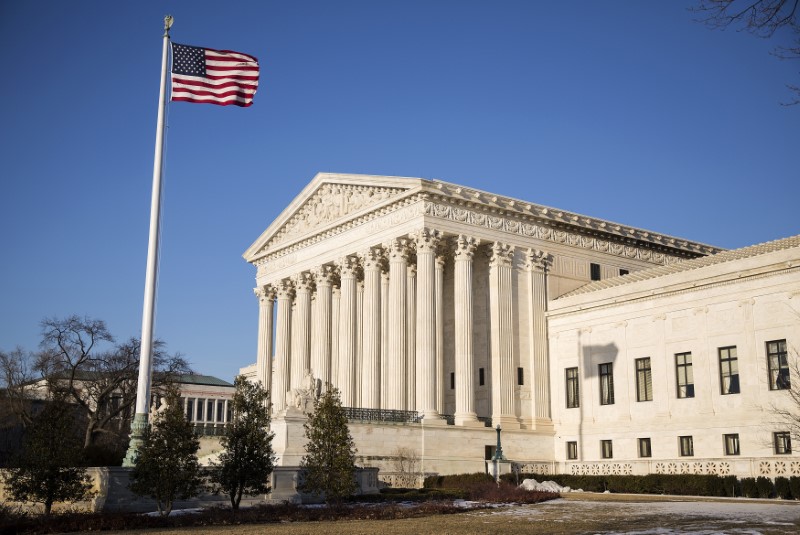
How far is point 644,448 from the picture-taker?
52.9 metres

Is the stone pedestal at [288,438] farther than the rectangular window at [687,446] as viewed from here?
No

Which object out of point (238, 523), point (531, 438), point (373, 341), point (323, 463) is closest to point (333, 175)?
point (373, 341)

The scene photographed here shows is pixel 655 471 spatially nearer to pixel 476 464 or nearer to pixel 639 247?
pixel 476 464

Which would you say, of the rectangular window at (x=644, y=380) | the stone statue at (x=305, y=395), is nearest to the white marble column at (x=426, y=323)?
the stone statue at (x=305, y=395)

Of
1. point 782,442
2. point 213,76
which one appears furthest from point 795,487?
point 213,76

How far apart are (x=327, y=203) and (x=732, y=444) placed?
1342 inches

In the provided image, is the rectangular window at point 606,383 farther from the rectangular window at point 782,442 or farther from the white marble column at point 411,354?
the white marble column at point 411,354

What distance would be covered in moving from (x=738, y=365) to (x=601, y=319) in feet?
34.1

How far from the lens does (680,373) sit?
51.6 metres

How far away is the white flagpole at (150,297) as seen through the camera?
106 feet

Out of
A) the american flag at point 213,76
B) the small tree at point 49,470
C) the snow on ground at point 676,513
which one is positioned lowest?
the snow on ground at point 676,513

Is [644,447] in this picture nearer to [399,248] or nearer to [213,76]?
[399,248]

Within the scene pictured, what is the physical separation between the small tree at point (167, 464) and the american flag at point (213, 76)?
1305cm

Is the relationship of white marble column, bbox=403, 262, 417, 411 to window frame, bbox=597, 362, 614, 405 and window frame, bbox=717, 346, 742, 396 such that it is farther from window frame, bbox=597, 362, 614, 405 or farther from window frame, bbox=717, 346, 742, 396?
window frame, bbox=717, 346, 742, 396
